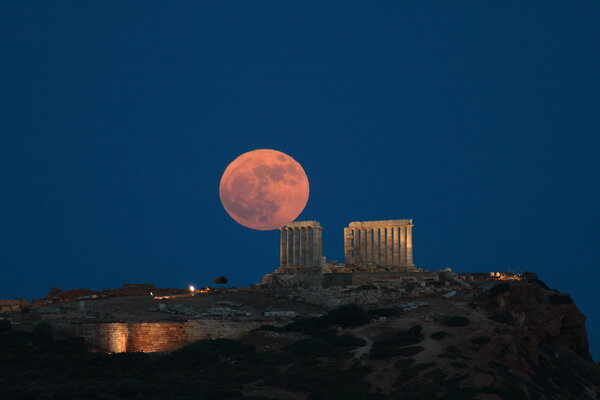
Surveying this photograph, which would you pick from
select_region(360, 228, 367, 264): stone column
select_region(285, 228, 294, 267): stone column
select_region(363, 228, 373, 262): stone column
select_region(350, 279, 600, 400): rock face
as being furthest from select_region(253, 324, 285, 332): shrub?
select_region(363, 228, 373, 262): stone column

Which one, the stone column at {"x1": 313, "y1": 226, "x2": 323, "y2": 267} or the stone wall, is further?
the stone column at {"x1": 313, "y1": 226, "x2": 323, "y2": 267}

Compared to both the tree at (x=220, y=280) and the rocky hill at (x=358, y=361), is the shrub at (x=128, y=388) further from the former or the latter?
the tree at (x=220, y=280)

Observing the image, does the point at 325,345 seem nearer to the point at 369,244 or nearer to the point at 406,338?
the point at 406,338

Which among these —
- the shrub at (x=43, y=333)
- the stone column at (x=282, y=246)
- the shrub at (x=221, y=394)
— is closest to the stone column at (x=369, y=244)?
the stone column at (x=282, y=246)

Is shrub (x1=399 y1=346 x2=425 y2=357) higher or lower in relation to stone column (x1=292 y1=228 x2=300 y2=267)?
lower

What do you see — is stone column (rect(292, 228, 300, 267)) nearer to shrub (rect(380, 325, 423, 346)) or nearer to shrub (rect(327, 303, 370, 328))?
shrub (rect(327, 303, 370, 328))

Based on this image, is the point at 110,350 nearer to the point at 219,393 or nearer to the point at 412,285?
the point at 219,393
